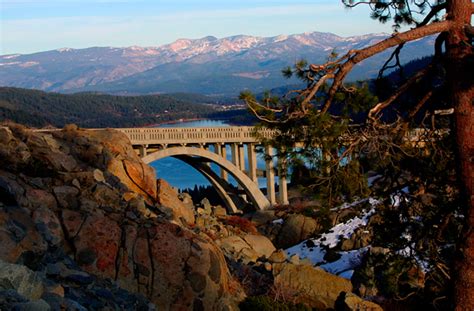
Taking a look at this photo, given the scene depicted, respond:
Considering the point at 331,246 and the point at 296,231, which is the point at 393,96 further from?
the point at 296,231

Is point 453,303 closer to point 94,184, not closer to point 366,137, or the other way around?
point 366,137

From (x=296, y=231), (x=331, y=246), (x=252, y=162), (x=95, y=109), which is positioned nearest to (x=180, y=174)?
(x=252, y=162)

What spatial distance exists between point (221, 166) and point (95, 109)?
14803cm

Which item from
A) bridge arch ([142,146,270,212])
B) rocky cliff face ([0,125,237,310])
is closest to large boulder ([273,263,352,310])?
rocky cliff face ([0,125,237,310])

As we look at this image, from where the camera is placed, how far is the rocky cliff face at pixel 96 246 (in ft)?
36.7

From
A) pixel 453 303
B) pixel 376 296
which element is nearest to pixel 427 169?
pixel 453 303

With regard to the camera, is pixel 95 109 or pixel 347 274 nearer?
pixel 347 274

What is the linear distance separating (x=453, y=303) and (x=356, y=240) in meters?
16.3

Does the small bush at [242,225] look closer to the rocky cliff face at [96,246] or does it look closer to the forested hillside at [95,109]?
the rocky cliff face at [96,246]

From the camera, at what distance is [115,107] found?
19088 centimetres

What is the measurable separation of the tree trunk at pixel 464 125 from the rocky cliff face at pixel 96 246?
467cm

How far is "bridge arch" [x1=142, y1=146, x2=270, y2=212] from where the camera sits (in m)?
39.8

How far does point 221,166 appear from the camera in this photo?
41406 millimetres

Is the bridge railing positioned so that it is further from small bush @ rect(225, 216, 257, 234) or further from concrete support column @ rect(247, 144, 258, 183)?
small bush @ rect(225, 216, 257, 234)
